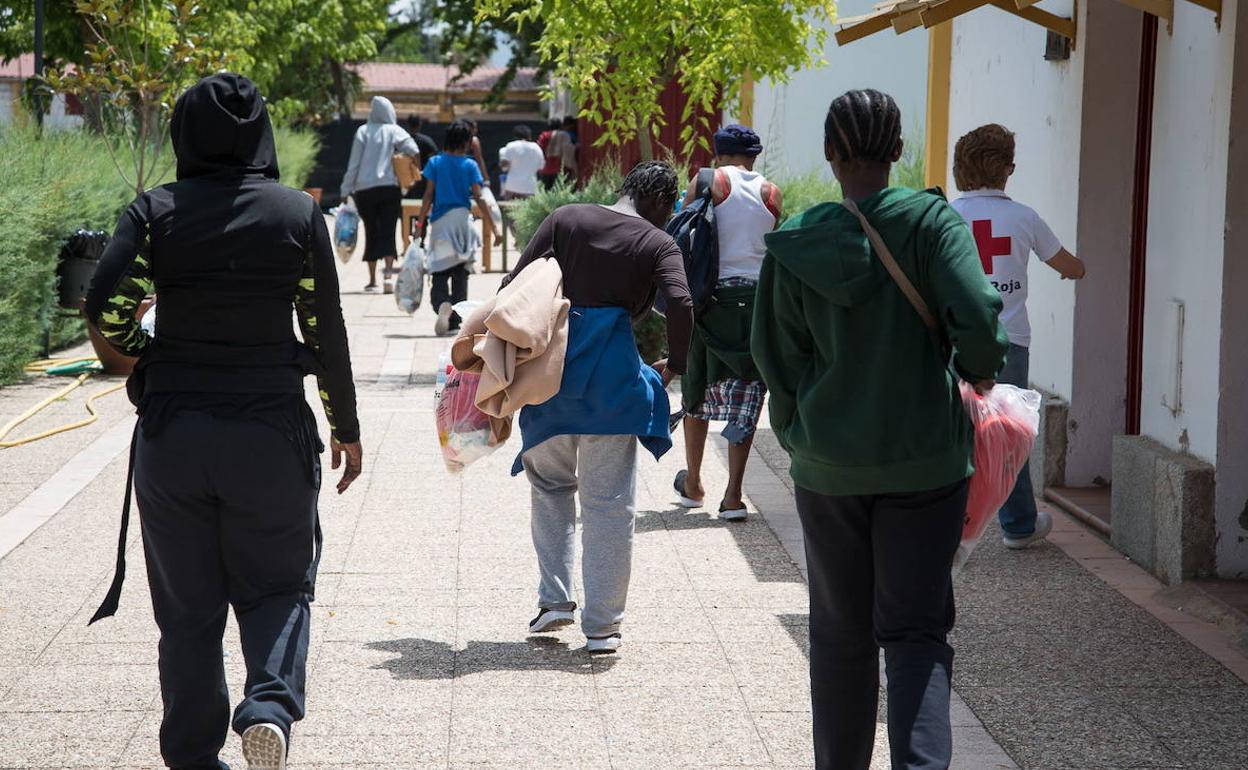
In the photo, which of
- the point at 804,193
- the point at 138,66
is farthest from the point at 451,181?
the point at 138,66

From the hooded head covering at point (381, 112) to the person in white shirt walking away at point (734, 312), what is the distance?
9343 millimetres

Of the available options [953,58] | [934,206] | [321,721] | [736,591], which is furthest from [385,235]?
[934,206]

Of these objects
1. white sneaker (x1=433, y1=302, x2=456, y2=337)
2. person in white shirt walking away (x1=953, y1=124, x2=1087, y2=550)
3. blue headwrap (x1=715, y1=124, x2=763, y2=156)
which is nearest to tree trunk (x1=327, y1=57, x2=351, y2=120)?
white sneaker (x1=433, y1=302, x2=456, y2=337)

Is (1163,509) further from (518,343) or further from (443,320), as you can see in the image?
(443,320)

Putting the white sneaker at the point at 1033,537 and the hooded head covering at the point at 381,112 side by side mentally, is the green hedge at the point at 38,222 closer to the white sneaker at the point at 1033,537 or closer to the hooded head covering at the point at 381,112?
the hooded head covering at the point at 381,112

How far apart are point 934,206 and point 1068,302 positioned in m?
4.51

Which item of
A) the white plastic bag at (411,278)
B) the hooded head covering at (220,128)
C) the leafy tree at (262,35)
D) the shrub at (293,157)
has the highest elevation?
the leafy tree at (262,35)

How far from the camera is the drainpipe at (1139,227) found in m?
7.37

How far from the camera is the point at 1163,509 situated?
6359 millimetres

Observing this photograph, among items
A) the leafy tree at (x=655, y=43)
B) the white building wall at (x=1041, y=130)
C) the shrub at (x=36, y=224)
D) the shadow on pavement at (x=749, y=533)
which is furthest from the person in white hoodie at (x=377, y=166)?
the shadow on pavement at (x=749, y=533)

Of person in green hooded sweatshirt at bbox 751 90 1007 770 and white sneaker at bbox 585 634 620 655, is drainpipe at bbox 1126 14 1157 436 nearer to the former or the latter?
white sneaker at bbox 585 634 620 655

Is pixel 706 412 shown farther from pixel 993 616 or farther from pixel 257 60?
pixel 257 60

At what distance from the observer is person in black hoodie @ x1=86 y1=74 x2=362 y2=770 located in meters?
3.79

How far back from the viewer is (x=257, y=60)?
30.2 meters
